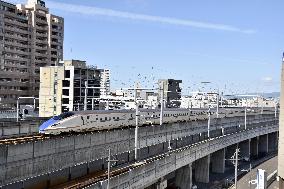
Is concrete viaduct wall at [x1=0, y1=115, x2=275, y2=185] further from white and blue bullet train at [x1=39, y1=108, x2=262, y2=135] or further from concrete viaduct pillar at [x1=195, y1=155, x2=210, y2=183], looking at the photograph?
concrete viaduct pillar at [x1=195, y1=155, x2=210, y2=183]

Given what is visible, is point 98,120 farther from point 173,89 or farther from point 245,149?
point 173,89

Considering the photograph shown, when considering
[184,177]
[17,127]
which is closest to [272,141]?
[184,177]

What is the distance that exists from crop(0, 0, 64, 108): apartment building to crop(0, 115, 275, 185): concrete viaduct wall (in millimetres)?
59102

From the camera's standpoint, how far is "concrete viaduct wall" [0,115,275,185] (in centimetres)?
2911

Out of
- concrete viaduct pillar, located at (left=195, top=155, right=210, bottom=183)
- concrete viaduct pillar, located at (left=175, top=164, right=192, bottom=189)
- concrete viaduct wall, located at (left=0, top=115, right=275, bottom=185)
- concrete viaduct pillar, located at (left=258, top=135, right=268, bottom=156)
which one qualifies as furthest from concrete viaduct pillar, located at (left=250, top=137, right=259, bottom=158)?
concrete viaduct wall, located at (left=0, top=115, right=275, bottom=185)

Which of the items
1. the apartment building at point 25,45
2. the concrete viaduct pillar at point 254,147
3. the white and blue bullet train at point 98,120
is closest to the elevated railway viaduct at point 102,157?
the white and blue bullet train at point 98,120

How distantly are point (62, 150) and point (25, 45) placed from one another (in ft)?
263

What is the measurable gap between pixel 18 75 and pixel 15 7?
1888cm

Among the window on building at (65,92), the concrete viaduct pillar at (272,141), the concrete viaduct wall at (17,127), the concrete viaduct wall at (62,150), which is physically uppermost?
the window on building at (65,92)

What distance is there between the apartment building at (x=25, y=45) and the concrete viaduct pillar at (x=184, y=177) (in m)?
58.6

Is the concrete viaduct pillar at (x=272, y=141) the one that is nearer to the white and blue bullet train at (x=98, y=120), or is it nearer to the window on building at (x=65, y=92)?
the white and blue bullet train at (x=98, y=120)

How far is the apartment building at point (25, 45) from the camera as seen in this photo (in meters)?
100

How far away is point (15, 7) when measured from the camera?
348 feet

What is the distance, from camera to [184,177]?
171 feet
